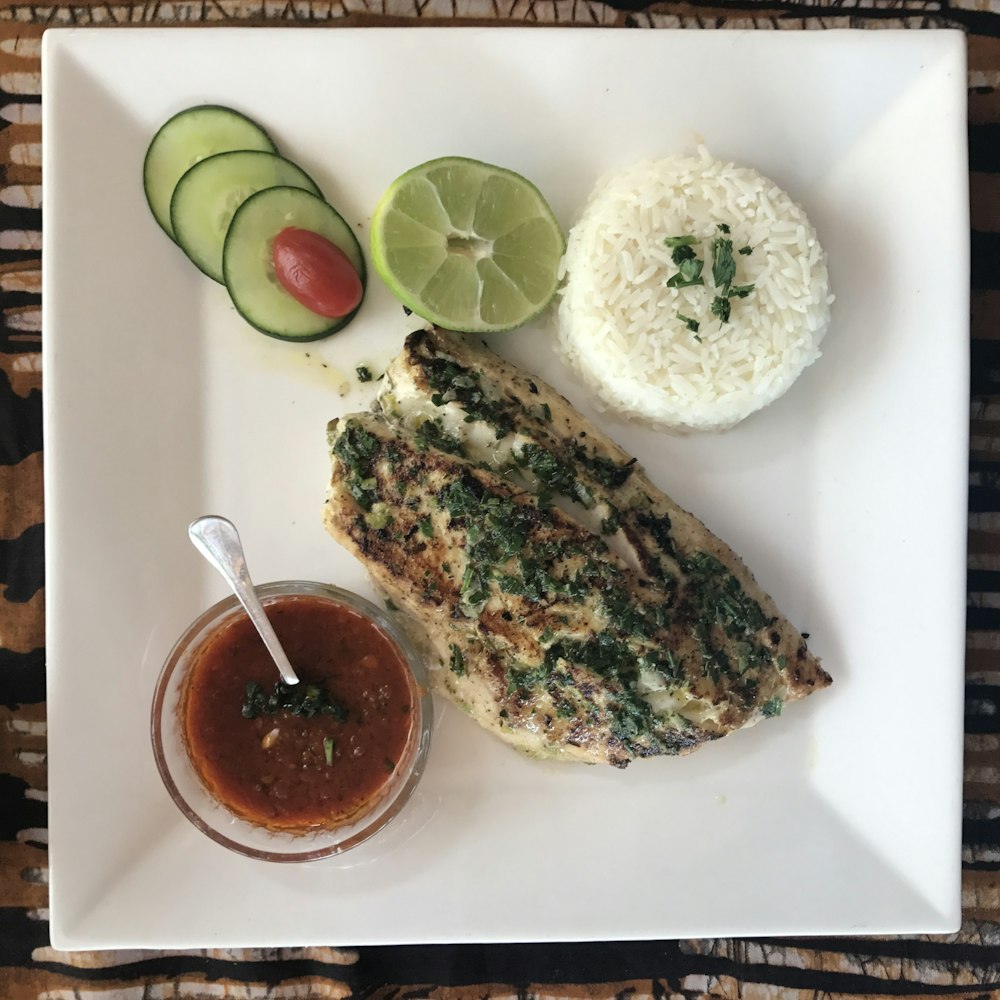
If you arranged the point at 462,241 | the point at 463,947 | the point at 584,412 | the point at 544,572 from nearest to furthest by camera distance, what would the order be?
the point at 544,572 < the point at 462,241 < the point at 584,412 < the point at 463,947

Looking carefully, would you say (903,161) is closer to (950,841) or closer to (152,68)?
(950,841)

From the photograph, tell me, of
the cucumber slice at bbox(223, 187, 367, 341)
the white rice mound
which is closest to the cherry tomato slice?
the cucumber slice at bbox(223, 187, 367, 341)

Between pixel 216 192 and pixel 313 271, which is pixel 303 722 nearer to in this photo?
pixel 313 271

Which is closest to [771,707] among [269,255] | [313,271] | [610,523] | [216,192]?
[610,523]

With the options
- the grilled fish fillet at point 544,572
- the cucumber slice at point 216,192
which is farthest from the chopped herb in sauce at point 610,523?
the cucumber slice at point 216,192

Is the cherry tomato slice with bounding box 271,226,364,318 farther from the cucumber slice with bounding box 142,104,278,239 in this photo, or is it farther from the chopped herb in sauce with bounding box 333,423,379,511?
the chopped herb in sauce with bounding box 333,423,379,511

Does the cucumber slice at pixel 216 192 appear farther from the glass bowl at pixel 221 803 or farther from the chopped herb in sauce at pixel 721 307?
the chopped herb in sauce at pixel 721 307
